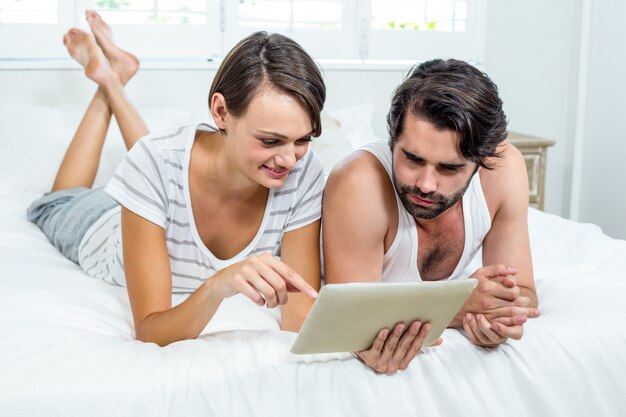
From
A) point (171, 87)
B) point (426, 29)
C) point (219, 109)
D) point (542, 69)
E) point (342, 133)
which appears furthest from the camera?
point (542, 69)

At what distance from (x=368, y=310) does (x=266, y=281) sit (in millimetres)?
162

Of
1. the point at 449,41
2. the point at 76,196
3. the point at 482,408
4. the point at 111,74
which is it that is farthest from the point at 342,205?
the point at 449,41

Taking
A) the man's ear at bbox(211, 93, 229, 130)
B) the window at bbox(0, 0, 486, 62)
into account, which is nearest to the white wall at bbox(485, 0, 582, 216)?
the window at bbox(0, 0, 486, 62)

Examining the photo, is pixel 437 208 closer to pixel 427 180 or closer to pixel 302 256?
pixel 427 180

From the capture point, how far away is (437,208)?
4.80 feet

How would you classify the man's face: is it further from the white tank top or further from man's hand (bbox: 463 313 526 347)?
man's hand (bbox: 463 313 526 347)

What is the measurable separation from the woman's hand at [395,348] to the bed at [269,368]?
0.02m

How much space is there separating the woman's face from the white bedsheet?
290mm

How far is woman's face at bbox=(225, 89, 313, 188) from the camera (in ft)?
4.57

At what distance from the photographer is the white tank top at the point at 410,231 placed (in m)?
1.59

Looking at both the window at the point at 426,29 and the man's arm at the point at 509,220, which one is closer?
the man's arm at the point at 509,220

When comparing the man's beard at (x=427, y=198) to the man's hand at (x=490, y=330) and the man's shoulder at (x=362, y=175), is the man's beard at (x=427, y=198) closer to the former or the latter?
the man's shoulder at (x=362, y=175)

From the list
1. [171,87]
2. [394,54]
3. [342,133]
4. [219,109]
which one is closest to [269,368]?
[219,109]

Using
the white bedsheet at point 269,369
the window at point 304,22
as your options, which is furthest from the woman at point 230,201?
the window at point 304,22
